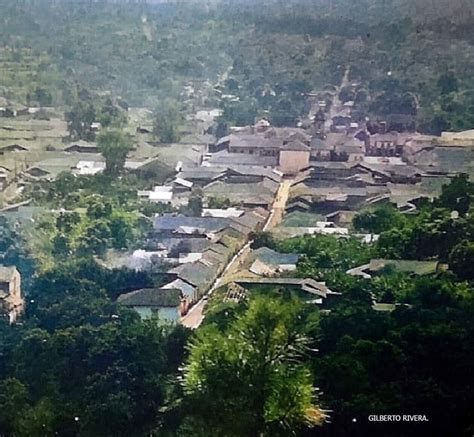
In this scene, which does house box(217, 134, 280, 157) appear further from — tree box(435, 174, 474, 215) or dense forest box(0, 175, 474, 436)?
tree box(435, 174, 474, 215)

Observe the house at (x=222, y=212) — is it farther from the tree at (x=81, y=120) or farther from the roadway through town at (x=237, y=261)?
the tree at (x=81, y=120)

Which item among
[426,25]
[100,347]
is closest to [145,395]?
[100,347]

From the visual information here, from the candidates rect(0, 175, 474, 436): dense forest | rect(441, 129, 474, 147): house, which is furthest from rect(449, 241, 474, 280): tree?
rect(441, 129, 474, 147): house

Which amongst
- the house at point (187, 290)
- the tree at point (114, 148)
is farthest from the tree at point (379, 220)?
the tree at point (114, 148)

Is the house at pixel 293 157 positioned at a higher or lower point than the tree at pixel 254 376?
higher

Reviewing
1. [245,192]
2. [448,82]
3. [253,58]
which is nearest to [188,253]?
→ [245,192]

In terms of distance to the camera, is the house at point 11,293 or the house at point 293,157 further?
the house at point 293,157

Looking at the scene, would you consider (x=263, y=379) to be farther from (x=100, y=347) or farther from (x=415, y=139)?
(x=415, y=139)
